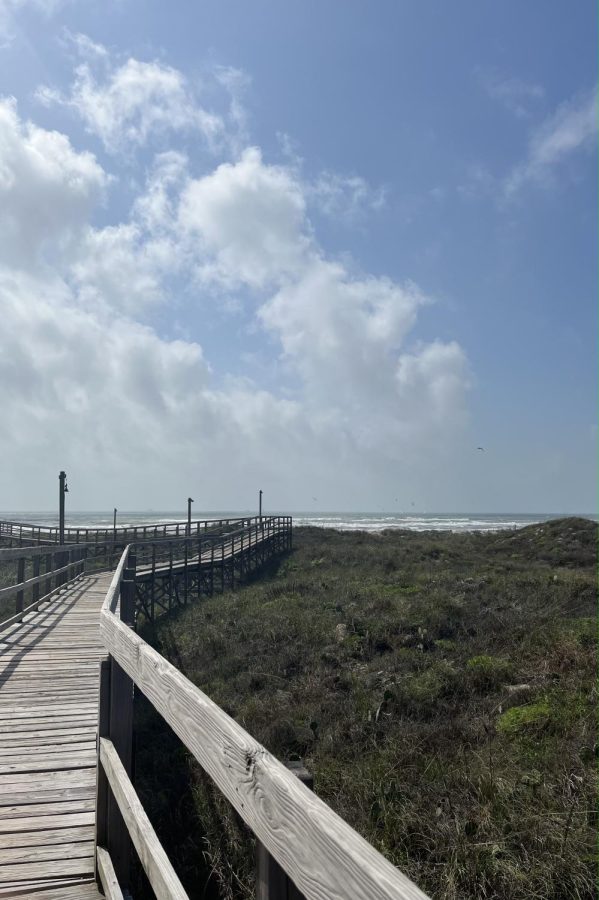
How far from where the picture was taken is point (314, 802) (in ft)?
3.84

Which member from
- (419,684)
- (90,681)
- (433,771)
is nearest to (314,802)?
(433,771)

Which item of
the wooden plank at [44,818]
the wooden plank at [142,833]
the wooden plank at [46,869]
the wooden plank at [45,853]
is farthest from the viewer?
the wooden plank at [44,818]

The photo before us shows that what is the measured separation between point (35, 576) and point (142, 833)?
1154cm

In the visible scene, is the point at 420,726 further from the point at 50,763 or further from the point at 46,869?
the point at 46,869

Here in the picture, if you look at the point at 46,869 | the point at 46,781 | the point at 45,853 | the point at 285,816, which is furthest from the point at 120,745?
the point at 285,816

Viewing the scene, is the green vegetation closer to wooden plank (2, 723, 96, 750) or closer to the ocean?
wooden plank (2, 723, 96, 750)

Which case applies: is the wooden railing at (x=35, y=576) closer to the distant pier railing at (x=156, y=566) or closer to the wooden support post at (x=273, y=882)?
the distant pier railing at (x=156, y=566)

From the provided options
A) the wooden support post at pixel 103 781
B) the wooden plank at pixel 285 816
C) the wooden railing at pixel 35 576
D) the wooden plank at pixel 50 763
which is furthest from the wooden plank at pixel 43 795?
the wooden railing at pixel 35 576

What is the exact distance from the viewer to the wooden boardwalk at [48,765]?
338 centimetres

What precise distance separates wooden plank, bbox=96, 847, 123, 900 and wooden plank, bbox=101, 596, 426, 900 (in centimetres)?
124

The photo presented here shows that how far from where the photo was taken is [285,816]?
124 cm

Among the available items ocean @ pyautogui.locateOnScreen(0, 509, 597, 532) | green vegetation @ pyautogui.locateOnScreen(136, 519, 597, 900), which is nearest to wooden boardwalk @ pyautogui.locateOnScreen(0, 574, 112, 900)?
green vegetation @ pyautogui.locateOnScreen(136, 519, 597, 900)

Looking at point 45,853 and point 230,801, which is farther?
point 45,853

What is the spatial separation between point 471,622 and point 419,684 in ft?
12.1
